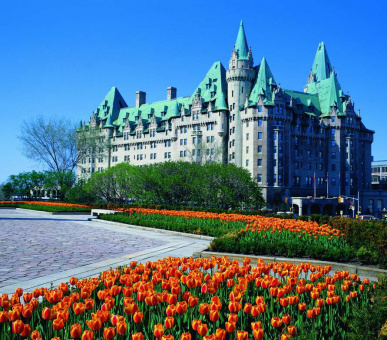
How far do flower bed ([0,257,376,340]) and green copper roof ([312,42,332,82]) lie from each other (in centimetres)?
10105

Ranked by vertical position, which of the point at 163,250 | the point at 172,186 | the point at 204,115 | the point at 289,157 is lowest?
the point at 163,250

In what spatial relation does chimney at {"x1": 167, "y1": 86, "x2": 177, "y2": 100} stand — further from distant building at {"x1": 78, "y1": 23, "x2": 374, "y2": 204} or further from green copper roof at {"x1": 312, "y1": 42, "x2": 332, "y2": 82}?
green copper roof at {"x1": 312, "y1": 42, "x2": 332, "y2": 82}

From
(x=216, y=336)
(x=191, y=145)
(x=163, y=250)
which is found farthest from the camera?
(x=191, y=145)

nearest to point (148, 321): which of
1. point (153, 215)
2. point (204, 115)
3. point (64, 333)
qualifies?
point (64, 333)

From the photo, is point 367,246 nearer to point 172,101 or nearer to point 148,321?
point 148,321

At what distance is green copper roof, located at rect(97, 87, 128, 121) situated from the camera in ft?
364

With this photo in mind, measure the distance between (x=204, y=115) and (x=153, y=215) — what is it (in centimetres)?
6025

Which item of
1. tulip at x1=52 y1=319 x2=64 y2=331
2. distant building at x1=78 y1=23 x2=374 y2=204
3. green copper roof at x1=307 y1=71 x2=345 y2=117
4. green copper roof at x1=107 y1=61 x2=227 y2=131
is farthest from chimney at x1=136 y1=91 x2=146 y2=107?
tulip at x1=52 y1=319 x2=64 y2=331

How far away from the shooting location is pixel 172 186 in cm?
4800

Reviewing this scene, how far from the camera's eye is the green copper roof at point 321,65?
101m

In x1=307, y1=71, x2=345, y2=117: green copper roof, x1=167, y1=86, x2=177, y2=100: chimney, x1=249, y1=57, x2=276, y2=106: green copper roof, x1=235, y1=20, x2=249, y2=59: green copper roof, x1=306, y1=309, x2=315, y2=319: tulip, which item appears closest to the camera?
Answer: x1=306, y1=309, x2=315, y2=319: tulip

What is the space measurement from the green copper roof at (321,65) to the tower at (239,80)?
2704 cm

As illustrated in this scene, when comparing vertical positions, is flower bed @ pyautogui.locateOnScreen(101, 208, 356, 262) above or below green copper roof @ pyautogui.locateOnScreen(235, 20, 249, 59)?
below

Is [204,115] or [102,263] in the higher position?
[204,115]
